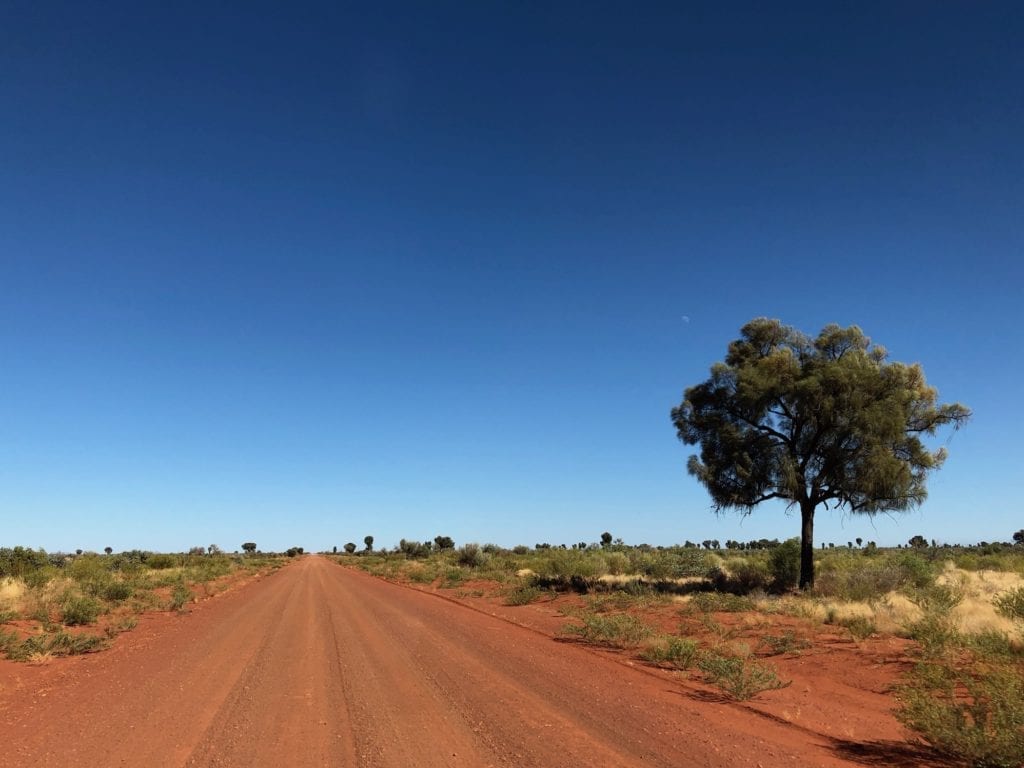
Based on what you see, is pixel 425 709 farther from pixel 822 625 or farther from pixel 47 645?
pixel 822 625

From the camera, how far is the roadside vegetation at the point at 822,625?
739cm

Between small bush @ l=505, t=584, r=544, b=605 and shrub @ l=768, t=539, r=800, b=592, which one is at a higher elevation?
shrub @ l=768, t=539, r=800, b=592

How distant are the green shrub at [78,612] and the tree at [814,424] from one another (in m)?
22.5

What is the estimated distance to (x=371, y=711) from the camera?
883 cm

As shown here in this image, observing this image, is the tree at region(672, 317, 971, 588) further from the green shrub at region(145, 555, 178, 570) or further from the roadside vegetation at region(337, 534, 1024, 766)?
the green shrub at region(145, 555, 178, 570)

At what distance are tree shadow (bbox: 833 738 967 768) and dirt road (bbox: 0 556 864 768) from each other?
258 mm

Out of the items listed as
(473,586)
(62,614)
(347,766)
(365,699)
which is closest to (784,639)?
(365,699)

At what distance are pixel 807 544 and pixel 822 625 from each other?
8.77m

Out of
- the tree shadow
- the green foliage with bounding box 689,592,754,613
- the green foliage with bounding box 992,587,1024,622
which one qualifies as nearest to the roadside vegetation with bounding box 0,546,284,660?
the tree shadow

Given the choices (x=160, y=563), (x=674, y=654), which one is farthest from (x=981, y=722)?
(x=160, y=563)

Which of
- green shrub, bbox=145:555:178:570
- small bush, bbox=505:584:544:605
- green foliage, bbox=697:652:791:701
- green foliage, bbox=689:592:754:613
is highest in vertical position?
green foliage, bbox=697:652:791:701

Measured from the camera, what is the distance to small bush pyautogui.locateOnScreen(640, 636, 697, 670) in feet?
41.0

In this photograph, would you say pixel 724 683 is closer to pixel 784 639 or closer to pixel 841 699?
pixel 841 699

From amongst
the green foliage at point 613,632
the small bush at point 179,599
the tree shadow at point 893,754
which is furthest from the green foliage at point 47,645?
the tree shadow at point 893,754
